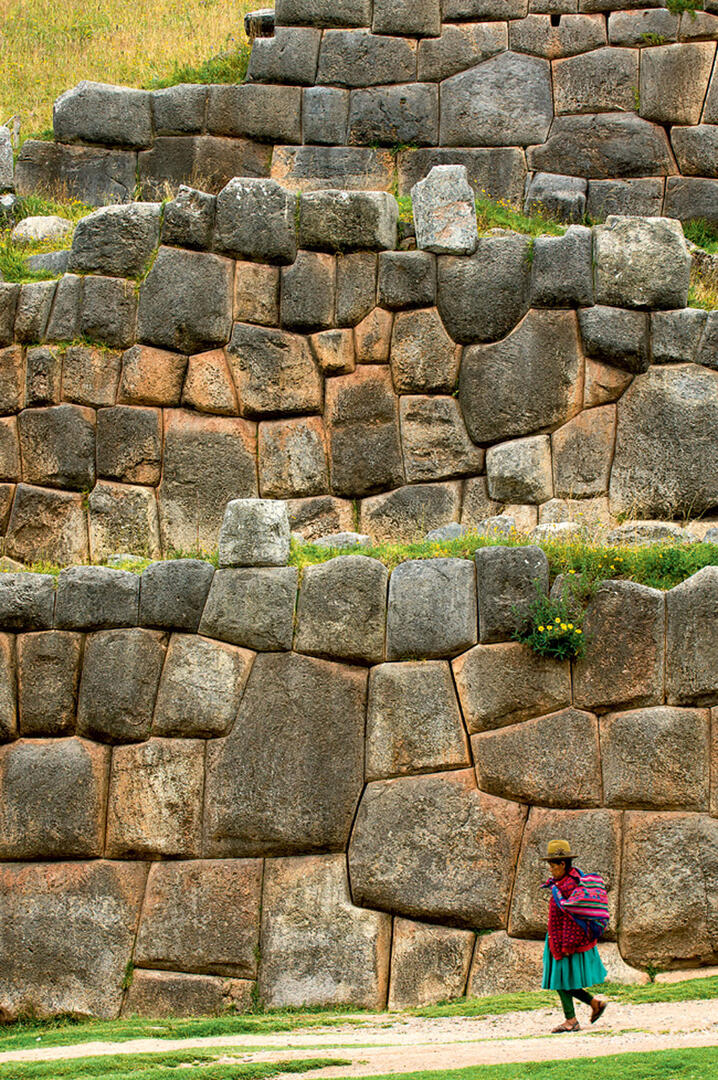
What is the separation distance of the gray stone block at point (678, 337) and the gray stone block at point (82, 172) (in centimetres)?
757

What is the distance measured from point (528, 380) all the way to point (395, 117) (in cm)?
603

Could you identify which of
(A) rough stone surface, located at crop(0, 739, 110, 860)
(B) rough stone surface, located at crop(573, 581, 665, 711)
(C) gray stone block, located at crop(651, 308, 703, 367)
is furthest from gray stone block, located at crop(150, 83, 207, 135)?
(B) rough stone surface, located at crop(573, 581, 665, 711)

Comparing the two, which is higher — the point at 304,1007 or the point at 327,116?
the point at 327,116

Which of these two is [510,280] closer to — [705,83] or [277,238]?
[277,238]

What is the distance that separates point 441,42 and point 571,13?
5.81 ft

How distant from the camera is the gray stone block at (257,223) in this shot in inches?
561

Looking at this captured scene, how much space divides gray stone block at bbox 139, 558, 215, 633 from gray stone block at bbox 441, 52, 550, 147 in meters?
9.26

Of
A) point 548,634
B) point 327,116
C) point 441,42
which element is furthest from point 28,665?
point 441,42

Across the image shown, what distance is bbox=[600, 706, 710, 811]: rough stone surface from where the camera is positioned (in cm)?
986

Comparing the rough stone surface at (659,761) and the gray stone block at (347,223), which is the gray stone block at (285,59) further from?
the rough stone surface at (659,761)

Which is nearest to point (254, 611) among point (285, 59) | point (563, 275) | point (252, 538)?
point (252, 538)

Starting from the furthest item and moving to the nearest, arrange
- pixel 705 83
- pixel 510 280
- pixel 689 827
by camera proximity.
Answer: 1. pixel 705 83
2. pixel 510 280
3. pixel 689 827

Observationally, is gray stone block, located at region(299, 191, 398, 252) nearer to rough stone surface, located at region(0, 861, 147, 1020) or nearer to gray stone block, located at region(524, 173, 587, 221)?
gray stone block, located at region(524, 173, 587, 221)

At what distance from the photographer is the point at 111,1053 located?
27.9ft
